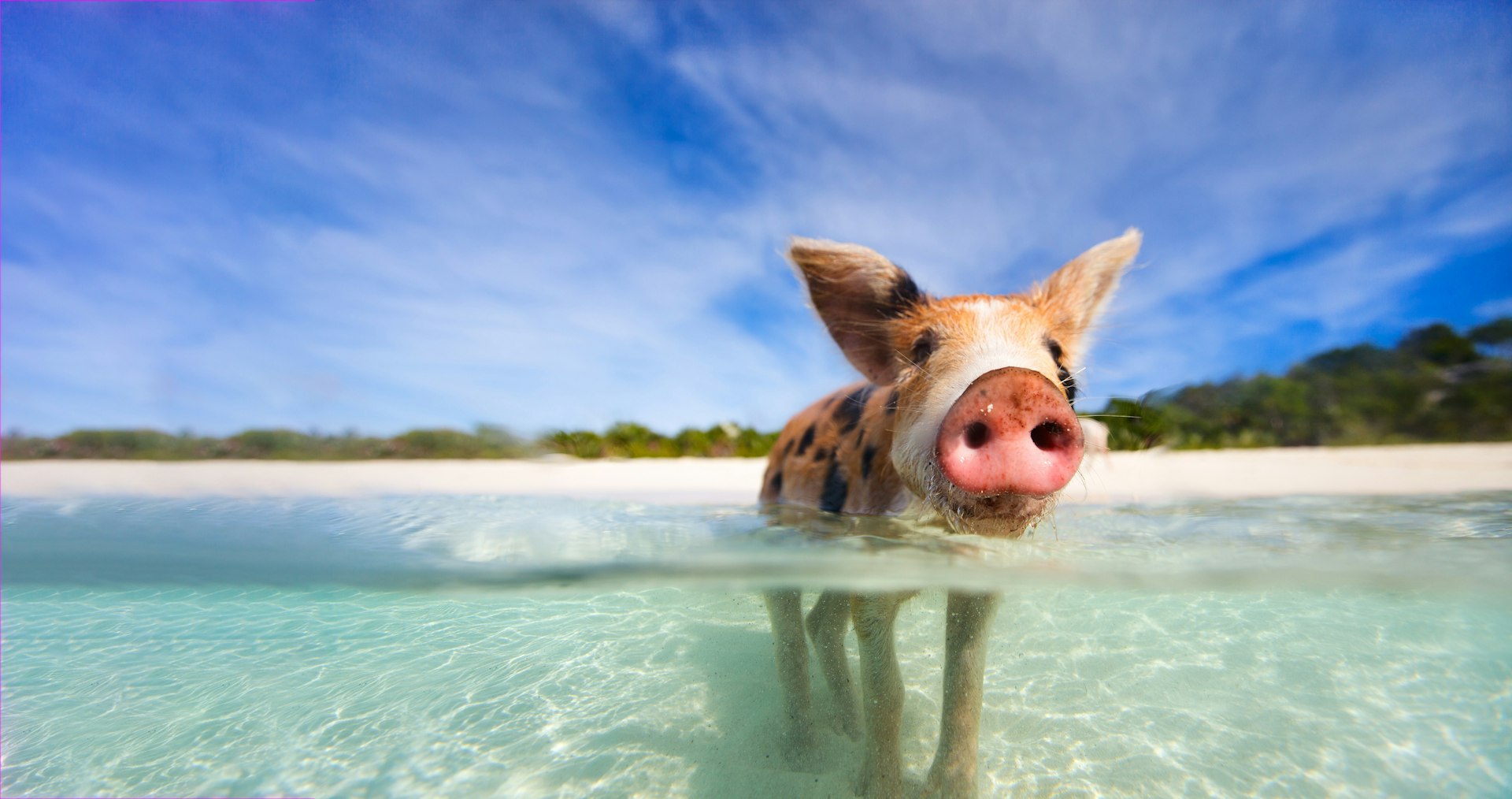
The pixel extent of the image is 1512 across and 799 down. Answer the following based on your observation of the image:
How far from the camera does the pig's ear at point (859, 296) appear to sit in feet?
11.1

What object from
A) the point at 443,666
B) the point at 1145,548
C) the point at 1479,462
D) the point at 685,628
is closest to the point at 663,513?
the point at 685,628

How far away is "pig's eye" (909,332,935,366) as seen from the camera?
3.15m

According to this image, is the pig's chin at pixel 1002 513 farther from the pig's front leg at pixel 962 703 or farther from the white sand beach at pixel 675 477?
the white sand beach at pixel 675 477

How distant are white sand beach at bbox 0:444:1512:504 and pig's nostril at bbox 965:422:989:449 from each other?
4.91 metres

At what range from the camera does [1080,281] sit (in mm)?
3484

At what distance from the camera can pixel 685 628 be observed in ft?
21.1

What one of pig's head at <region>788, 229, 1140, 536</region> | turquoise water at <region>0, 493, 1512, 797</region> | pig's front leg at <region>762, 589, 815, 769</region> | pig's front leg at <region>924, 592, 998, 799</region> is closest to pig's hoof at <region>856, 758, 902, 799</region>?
pig's front leg at <region>924, 592, 998, 799</region>

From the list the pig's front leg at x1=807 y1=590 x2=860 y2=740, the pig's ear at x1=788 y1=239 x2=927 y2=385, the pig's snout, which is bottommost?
the pig's front leg at x1=807 y1=590 x2=860 y2=740

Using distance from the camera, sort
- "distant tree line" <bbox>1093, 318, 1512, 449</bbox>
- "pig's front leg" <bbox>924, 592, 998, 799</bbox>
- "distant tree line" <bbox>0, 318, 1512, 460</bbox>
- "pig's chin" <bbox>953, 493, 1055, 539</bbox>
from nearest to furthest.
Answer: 1. "pig's chin" <bbox>953, 493, 1055, 539</bbox>
2. "pig's front leg" <bbox>924, 592, 998, 799</bbox>
3. "distant tree line" <bbox>0, 318, 1512, 460</bbox>
4. "distant tree line" <bbox>1093, 318, 1512, 449</bbox>

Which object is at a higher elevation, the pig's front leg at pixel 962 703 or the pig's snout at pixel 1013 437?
the pig's snout at pixel 1013 437

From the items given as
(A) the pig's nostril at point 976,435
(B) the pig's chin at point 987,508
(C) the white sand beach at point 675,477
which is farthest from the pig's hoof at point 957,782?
(C) the white sand beach at point 675,477

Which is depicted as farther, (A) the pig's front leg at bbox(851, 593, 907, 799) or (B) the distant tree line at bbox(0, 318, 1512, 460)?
(B) the distant tree line at bbox(0, 318, 1512, 460)

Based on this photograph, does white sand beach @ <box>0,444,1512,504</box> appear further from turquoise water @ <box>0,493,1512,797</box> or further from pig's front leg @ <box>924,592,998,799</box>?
pig's front leg @ <box>924,592,998,799</box>

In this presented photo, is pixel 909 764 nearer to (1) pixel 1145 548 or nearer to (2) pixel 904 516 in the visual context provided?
(2) pixel 904 516
